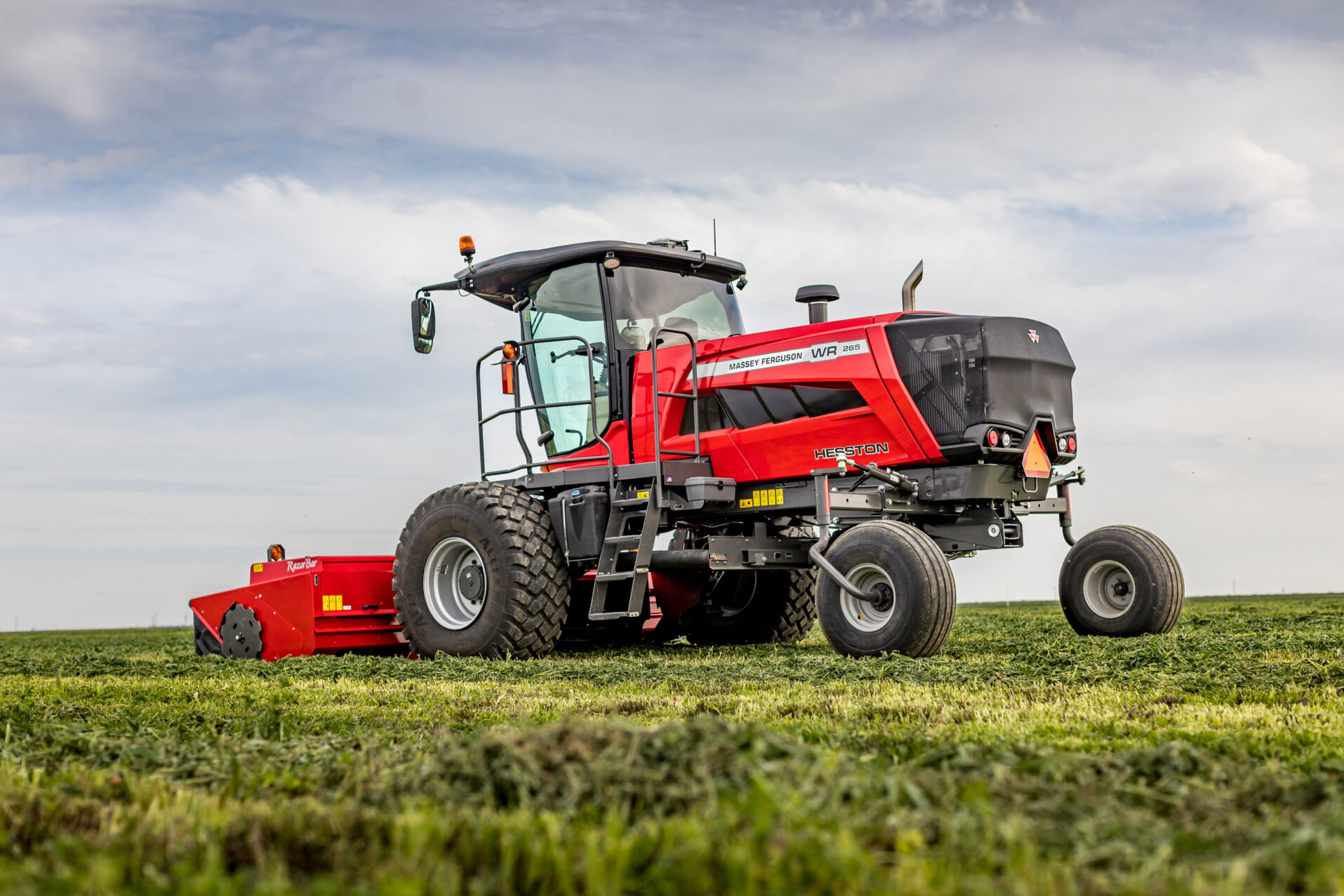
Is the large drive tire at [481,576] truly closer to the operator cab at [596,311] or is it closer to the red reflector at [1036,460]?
the operator cab at [596,311]

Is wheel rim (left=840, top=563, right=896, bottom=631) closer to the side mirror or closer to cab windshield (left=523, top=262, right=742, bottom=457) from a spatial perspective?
cab windshield (left=523, top=262, right=742, bottom=457)

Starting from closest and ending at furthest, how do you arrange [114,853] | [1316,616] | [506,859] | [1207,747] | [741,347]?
[506,859] < [114,853] < [1207,747] < [741,347] < [1316,616]

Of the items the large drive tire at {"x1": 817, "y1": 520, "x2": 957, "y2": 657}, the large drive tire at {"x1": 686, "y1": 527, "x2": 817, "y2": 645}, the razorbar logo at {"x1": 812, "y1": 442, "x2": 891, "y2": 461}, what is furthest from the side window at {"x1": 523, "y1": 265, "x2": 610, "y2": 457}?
the large drive tire at {"x1": 817, "y1": 520, "x2": 957, "y2": 657}

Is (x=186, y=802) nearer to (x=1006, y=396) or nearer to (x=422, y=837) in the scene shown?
(x=422, y=837)

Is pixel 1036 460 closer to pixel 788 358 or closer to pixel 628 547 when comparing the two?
pixel 788 358

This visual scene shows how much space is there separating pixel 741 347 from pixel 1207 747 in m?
5.81

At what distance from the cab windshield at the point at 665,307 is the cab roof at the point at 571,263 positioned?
0.08m

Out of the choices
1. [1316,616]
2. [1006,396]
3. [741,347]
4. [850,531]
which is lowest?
[1316,616]

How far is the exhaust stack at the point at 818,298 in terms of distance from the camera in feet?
30.9

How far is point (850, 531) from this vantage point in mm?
7945

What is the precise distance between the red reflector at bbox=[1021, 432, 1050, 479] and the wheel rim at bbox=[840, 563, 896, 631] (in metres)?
1.45

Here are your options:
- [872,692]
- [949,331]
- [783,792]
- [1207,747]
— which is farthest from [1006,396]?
[783,792]

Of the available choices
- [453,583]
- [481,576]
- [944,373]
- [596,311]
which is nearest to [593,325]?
[596,311]

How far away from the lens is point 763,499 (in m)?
9.21
